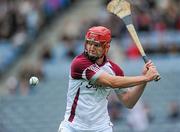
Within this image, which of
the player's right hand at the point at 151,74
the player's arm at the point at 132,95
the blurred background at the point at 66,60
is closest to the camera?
the player's right hand at the point at 151,74

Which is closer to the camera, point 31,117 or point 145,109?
point 145,109

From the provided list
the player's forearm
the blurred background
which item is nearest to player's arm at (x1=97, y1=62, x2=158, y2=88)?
the player's forearm

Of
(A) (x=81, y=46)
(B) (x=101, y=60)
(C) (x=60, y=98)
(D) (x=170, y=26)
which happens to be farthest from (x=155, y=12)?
(B) (x=101, y=60)

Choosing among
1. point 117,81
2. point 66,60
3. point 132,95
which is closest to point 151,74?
point 117,81

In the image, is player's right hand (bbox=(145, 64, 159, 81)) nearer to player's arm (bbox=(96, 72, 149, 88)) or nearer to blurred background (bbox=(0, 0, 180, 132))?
player's arm (bbox=(96, 72, 149, 88))

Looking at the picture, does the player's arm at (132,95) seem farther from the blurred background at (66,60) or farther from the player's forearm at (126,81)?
the blurred background at (66,60)

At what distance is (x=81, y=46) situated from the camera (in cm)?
1723

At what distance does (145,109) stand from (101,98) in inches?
279

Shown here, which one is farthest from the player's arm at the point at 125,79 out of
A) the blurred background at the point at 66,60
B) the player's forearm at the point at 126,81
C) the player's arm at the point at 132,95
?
the blurred background at the point at 66,60

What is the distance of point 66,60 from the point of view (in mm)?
17406

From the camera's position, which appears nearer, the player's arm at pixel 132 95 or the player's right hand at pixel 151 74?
the player's right hand at pixel 151 74

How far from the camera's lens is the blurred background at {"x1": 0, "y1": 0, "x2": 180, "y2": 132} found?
50.2 ft

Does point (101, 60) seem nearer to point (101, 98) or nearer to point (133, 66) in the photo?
point (101, 98)

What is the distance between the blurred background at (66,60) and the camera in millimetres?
15305
